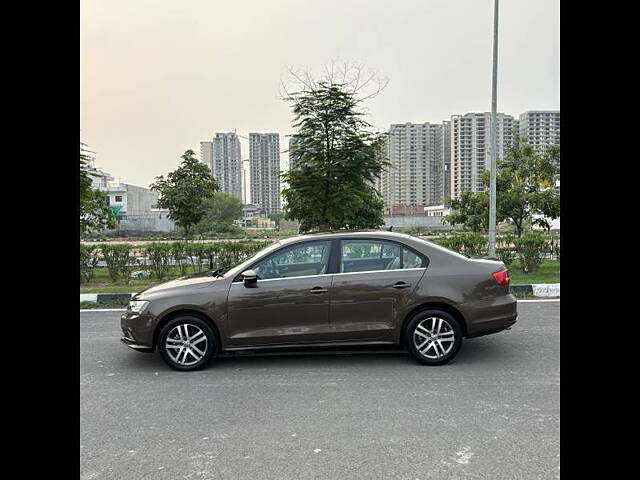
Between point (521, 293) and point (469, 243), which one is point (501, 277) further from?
point (469, 243)

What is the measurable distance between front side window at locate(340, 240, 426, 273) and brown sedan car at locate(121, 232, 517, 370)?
25 millimetres

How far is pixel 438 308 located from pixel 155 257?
903 centimetres

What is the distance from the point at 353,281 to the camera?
17.9 ft

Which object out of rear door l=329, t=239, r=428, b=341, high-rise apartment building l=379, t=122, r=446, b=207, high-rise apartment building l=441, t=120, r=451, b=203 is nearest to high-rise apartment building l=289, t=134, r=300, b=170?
rear door l=329, t=239, r=428, b=341

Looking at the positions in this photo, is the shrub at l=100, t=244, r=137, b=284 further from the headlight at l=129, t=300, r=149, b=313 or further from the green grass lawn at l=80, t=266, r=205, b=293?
the headlight at l=129, t=300, r=149, b=313

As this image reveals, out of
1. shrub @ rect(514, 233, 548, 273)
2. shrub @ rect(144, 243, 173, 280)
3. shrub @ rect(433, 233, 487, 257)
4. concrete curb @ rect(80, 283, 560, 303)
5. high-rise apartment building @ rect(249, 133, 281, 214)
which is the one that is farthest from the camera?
high-rise apartment building @ rect(249, 133, 281, 214)

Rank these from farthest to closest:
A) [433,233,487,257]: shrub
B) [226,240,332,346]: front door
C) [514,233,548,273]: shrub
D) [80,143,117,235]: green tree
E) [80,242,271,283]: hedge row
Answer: [80,143,117,235]: green tree, [433,233,487,257]: shrub, [80,242,271,283]: hedge row, [514,233,548,273]: shrub, [226,240,332,346]: front door

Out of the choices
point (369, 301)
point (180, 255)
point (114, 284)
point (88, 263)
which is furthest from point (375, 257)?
point (88, 263)

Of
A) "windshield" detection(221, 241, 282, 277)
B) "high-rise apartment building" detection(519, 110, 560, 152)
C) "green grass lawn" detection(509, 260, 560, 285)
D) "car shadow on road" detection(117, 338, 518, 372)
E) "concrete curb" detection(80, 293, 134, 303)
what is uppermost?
"high-rise apartment building" detection(519, 110, 560, 152)

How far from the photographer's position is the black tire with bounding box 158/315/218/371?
543 cm

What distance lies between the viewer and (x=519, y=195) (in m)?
15.6

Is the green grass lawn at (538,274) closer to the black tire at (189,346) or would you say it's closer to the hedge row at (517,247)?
the hedge row at (517,247)
